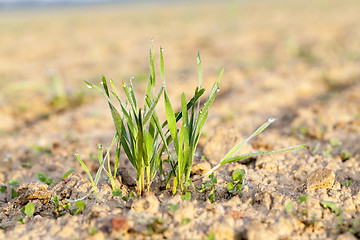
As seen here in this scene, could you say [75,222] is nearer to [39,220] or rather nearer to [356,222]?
[39,220]

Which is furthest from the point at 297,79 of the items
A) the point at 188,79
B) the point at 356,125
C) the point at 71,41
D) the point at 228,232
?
the point at 71,41

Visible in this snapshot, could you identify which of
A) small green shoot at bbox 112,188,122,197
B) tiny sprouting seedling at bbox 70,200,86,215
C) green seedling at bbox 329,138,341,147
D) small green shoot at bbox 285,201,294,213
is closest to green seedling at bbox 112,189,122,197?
small green shoot at bbox 112,188,122,197

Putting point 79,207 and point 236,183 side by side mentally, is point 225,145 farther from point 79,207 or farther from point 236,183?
point 79,207

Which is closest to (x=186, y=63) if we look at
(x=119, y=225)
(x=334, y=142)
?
(x=334, y=142)

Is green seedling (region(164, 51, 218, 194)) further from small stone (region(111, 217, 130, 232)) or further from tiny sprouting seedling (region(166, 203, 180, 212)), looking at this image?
small stone (region(111, 217, 130, 232))

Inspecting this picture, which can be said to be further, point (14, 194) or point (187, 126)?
point (14, 194)

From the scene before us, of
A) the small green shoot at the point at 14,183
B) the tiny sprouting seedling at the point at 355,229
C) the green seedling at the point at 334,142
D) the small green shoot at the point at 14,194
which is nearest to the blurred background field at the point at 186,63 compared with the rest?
the green seedling at the point at 334,142
